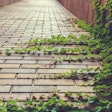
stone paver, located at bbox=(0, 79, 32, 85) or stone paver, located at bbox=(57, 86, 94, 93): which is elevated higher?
stone paver, located at bbox=(0, 79, 32, 85)

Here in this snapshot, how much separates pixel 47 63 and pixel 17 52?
689 mm

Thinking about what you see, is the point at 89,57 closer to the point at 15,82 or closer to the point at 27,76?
the point at 27,76

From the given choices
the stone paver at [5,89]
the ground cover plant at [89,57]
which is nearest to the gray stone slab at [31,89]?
the stone paver at [5,89]

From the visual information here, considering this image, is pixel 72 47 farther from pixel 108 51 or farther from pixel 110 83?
pixel 110 83

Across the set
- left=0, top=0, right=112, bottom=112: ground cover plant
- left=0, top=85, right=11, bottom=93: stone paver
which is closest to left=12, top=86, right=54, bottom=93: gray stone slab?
left=0, top=85, right=11, bottom=93: stone paver

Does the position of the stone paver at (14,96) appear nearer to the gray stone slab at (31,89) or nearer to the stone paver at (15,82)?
the gray stone slab at (31,89)

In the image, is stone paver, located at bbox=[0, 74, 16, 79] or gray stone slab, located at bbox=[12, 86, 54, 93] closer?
gray stone slab, located at bbox=[12, 86, 54, 93]

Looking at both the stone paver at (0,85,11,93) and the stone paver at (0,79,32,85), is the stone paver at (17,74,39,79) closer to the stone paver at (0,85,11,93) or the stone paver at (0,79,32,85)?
the stone paver at (0,79,32,85)

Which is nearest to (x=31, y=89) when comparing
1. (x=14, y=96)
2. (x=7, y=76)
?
(x=14, y=96)

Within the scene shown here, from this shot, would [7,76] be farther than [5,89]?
Yes

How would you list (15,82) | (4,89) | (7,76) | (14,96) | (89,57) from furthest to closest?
(89,57), (7,76), (15,82), (4,89), (14,96)

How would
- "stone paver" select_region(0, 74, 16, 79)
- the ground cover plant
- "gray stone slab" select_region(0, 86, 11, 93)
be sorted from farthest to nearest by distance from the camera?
"stone paver" select_region(0, 74, 16, 79), "gray stone slab" select_region(0, 86, 11, 93), the ground cover plant

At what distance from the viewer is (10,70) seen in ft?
10.4

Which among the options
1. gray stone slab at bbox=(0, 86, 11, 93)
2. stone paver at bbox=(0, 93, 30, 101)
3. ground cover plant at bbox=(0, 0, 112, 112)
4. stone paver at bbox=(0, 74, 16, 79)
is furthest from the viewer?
stone paver at bbox=(0, 74, 16, 79)
